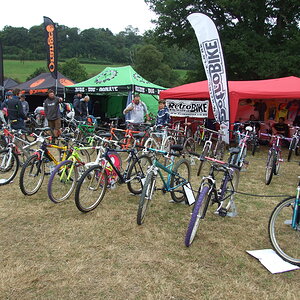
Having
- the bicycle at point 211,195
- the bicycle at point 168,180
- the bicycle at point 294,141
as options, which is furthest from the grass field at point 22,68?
the bicycle at point 211,195

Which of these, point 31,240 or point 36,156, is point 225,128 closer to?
point 36,156

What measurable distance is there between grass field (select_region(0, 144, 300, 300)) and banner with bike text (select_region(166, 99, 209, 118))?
595 cm

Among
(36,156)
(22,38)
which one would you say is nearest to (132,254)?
(36,156)

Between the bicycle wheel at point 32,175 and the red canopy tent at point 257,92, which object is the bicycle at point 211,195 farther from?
the red canopy tent at point 257,92

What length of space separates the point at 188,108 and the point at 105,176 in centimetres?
693

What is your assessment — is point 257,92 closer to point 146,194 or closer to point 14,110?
point 146,194

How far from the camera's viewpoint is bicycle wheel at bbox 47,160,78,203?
155 inches

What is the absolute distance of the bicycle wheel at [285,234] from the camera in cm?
284

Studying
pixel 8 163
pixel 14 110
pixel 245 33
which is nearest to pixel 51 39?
pixel 14 110

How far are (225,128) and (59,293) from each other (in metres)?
A: 5.94

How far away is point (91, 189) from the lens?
3.80 metres

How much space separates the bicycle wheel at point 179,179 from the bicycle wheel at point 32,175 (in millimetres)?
2137

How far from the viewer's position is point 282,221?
3338mm

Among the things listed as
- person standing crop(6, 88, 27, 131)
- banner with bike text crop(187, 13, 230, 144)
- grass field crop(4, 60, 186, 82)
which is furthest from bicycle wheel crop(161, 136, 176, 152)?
grass field crop(4, 60, 186, 82)
